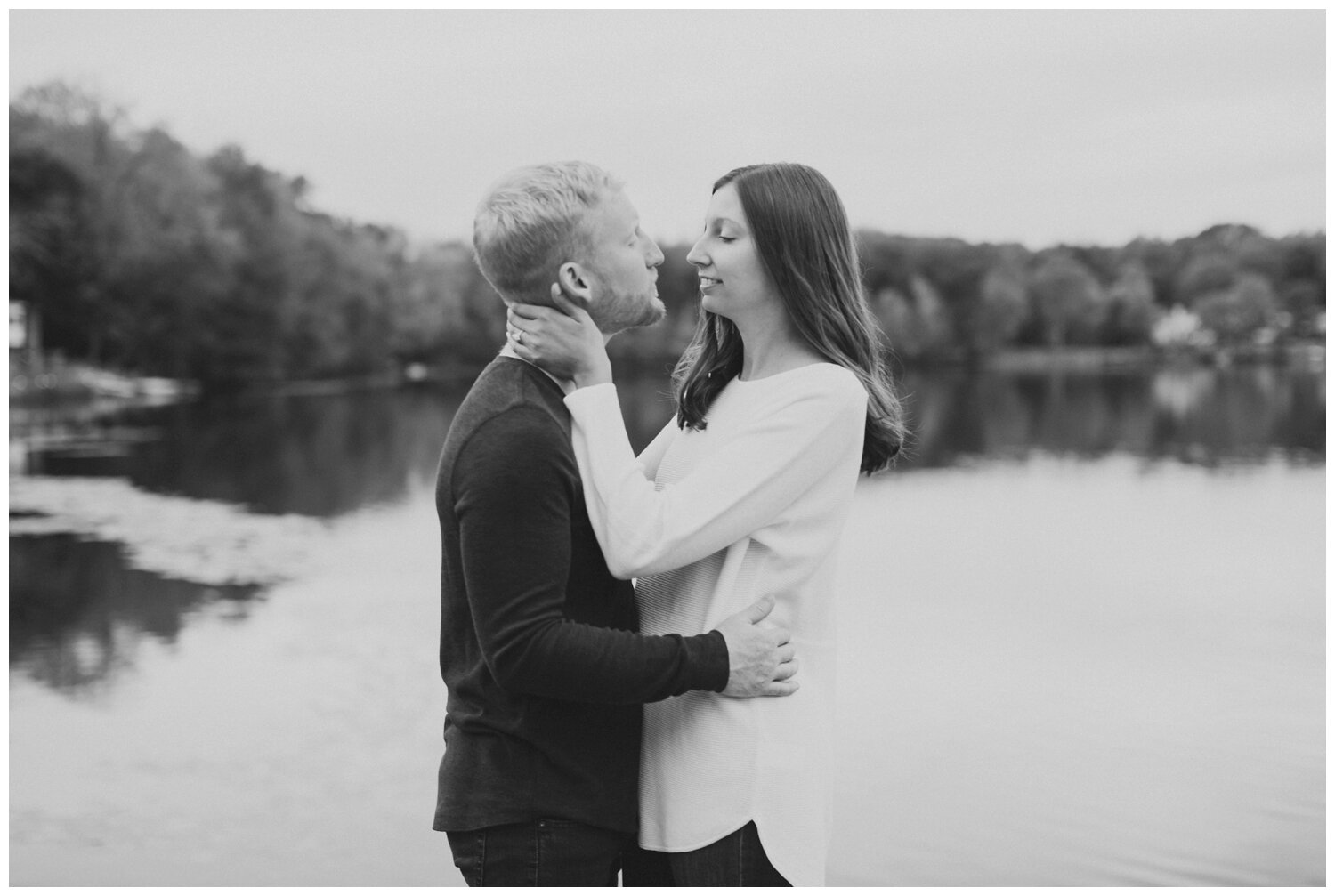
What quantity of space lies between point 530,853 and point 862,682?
626 centimetres

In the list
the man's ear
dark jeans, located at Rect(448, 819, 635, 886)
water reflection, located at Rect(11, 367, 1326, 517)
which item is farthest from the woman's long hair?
water reflection, located at Rect(11, 367, 1326, 517)

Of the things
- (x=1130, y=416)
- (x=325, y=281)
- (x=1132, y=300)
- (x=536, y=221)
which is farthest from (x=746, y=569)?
(x=325, y=281)

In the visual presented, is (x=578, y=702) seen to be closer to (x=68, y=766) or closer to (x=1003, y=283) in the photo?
(x=68, y=766)

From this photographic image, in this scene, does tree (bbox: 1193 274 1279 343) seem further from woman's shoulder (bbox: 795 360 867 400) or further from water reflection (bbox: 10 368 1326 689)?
woman's shoulder (bbox: 795 360 867 400)

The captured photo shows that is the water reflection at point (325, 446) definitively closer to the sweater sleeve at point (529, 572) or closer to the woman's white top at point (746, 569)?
the woman's white top at point (746, 569)

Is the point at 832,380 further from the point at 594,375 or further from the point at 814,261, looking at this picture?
the point at 594,375

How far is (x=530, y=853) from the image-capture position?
71.8 inches

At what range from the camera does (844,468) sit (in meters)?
Result: 1.94

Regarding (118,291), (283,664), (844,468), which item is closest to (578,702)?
(844,468)

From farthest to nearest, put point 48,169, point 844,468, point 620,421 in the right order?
point 48,169 → point 844,468 → point 620,421

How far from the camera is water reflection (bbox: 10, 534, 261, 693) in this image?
28.2 feet

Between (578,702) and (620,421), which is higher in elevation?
(620,421)

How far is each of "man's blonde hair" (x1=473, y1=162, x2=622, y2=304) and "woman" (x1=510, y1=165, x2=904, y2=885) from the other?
0.07 meters

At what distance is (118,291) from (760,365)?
4102 centimetres
